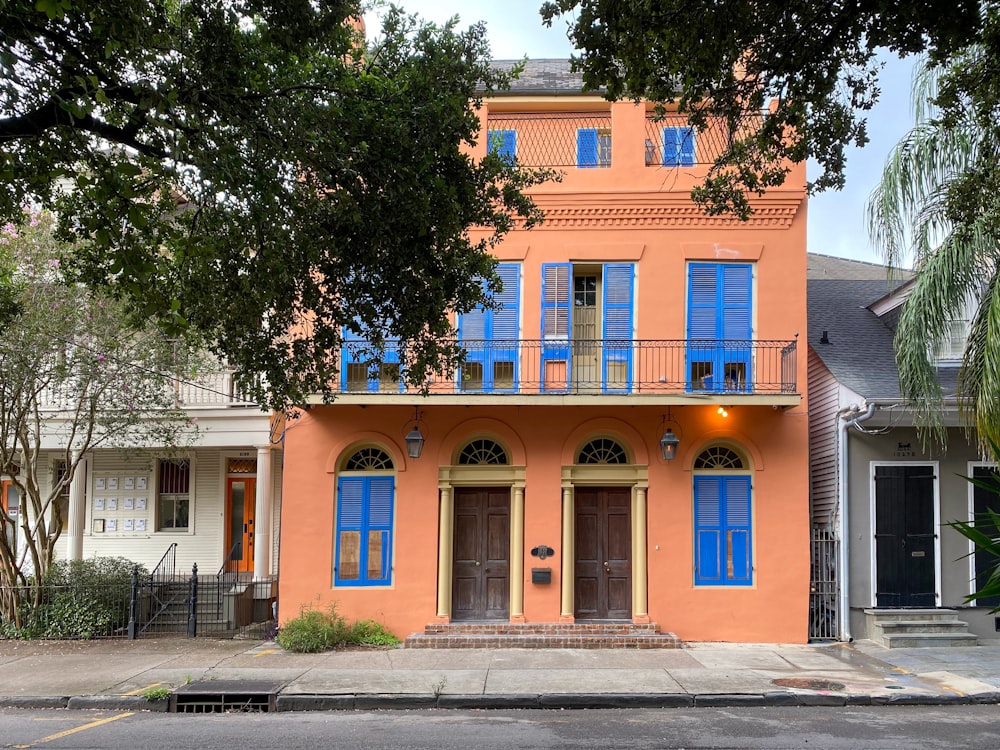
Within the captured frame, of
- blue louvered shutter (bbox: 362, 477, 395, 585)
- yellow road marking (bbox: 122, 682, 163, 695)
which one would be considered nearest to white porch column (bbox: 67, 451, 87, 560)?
blue louvered shutter (bbox: 362, 477, 395, 585)

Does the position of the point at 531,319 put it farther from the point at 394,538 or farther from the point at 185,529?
the point at 185,529

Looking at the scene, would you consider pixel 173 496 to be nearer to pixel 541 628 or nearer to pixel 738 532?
pixel 541 628

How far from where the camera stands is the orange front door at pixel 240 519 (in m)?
18.8

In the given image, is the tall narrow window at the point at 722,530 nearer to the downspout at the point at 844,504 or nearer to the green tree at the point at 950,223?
the downspout at the point at 844,504

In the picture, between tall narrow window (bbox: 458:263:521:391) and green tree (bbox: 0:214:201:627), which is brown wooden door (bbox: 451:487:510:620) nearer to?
tall narrow window (bbox: 458:263:521:391)

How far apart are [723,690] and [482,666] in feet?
10.6

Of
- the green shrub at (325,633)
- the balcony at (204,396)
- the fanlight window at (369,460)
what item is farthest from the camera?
the balcony at (204,396)

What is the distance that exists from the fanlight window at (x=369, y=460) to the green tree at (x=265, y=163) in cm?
485

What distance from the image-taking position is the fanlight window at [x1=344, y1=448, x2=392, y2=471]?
14734 mm

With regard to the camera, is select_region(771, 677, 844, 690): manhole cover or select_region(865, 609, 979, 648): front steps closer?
select_region(771, 677, 844, 690): manhole cover

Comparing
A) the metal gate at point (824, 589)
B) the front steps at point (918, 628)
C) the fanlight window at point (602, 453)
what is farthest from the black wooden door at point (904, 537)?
the fanlight window at point (602, 453)

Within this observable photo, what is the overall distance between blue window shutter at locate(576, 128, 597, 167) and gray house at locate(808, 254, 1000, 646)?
5.35m

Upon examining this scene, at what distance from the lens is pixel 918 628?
534 inches

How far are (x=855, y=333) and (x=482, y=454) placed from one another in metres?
7.26
